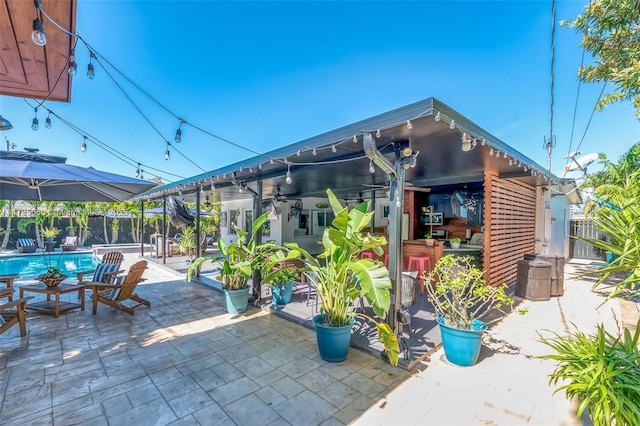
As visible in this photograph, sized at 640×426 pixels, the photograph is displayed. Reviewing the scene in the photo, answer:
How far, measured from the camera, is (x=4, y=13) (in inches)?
102

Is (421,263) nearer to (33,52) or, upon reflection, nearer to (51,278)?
A: (33,52)

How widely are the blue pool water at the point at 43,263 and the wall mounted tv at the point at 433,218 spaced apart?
44.1ft

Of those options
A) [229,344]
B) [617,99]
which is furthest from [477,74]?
[229,344]

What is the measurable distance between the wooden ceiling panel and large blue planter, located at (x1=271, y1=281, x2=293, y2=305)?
4472 mm

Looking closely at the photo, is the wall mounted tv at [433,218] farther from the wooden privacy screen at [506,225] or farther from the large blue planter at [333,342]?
the large blue planter at [333,342]

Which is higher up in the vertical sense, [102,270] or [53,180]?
[53,180]

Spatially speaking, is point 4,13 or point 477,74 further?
point 477,74

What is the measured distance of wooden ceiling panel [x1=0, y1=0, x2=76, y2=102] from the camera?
260 cm

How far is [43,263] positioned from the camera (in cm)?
1215

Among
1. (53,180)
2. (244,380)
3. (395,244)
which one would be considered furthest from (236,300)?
(53,180)

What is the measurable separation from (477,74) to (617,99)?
3639 mm

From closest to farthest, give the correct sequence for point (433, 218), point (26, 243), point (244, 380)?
1. point (244, 380)
2. point (433, 218)
3. point (26, 243)

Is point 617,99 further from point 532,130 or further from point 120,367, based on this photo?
point 120,367

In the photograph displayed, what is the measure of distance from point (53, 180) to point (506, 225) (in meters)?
8.80
